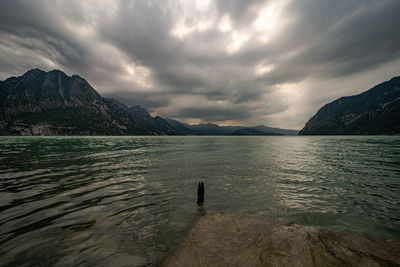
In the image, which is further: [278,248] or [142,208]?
[142,208]

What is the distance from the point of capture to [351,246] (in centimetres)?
697

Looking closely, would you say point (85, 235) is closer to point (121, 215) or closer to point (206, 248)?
point (121, 215)

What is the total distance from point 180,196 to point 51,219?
333 inches

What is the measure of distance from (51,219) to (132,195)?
5236mm

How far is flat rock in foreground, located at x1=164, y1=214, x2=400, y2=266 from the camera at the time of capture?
6086 millimetres

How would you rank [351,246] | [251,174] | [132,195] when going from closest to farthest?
[351,246], [132,195], [251,174]

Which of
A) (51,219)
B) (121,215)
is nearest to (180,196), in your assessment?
(121,215)

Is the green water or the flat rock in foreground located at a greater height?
the flat rock in foreground

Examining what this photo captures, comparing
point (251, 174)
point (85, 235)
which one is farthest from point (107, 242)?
point (251, 174)

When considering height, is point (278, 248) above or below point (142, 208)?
above

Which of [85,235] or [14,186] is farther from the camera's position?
[14,186]

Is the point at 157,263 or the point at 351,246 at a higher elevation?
the point at 351,246

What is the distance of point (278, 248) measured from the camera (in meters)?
6.82

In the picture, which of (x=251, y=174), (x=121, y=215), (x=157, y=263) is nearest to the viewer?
(x=157, y=263)
